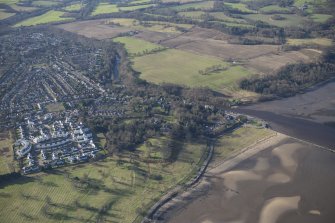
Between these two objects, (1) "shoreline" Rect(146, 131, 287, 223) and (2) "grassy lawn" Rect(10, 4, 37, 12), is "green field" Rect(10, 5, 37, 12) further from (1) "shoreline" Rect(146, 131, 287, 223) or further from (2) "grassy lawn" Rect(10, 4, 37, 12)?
(1) "shoreline" Rect(146, 131, 287, 223)

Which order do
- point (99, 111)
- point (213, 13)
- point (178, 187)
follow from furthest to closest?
point (213, 13)
point (99, 111)
point (178, 187)

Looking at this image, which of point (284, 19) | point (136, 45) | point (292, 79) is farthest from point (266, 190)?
point (284, 19)

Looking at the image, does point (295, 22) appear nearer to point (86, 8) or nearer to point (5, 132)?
point (86, 8)

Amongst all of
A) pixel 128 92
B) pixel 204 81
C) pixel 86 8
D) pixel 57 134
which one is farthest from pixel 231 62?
pixel 86 8

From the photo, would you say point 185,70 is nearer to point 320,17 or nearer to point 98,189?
point 98,189

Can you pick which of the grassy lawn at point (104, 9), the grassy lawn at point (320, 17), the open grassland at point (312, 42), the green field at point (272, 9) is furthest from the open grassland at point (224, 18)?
the grassy lawn at point (104, 9)
